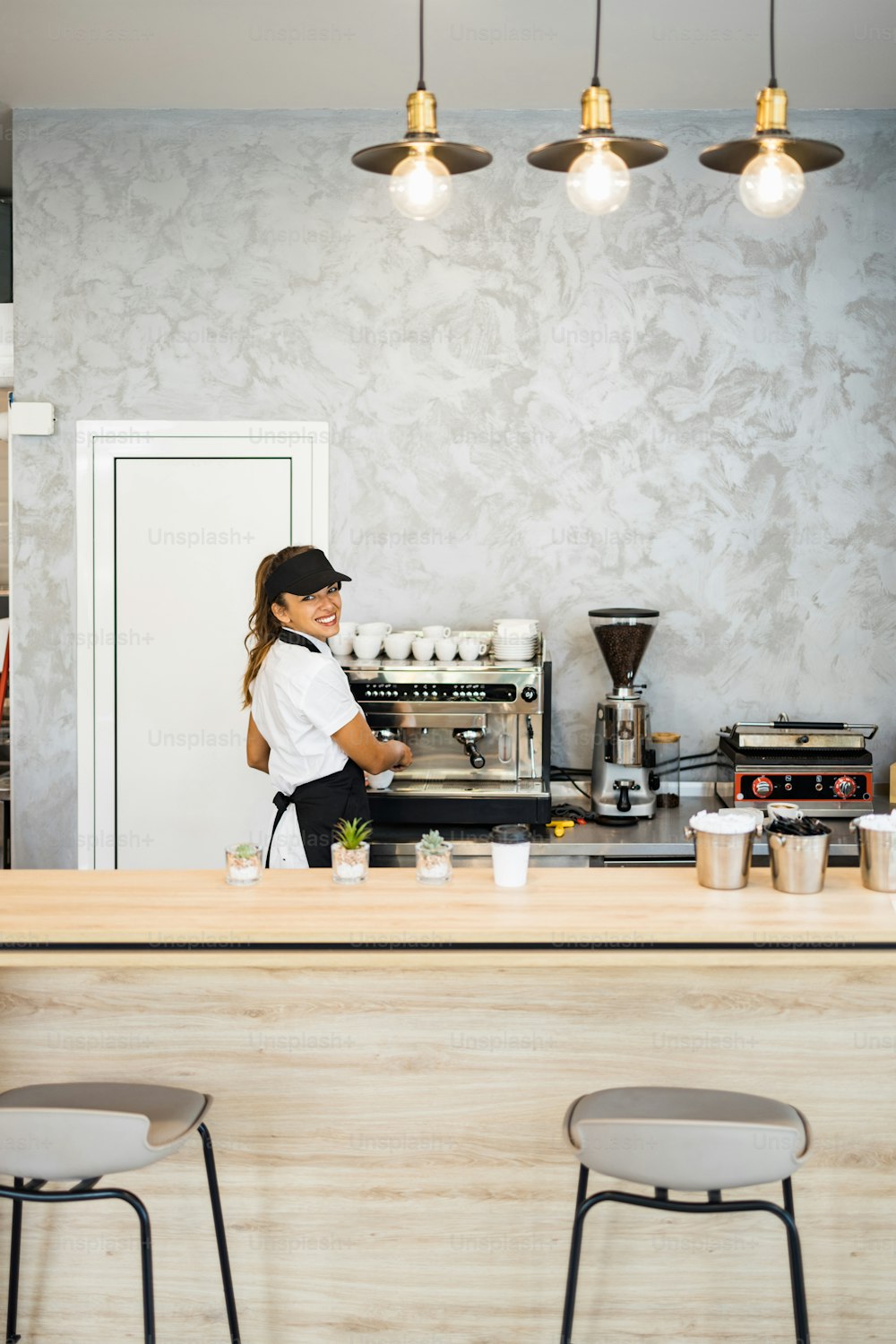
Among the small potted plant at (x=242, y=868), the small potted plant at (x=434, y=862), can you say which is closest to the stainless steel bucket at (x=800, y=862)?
the small potted plant at (x=434, y=862)

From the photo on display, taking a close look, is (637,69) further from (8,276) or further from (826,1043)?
(826,1043)

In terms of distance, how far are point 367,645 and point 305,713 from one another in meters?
0.66

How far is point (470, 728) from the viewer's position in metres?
3.62

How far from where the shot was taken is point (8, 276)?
4.60 m

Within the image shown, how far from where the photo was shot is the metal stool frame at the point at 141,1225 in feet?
6.12

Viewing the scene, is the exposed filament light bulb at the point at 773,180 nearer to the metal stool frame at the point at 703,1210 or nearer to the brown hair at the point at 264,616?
the brown hair at the point at 264,616

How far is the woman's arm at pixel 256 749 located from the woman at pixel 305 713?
5 centimetres

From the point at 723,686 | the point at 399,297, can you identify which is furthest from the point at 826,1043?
the point at 399,297

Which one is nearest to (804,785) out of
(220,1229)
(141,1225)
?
(220,1229)

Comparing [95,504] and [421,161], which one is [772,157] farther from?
[95,504]

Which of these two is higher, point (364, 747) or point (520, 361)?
point (520, 361)

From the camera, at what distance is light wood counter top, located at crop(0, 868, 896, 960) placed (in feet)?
6.86

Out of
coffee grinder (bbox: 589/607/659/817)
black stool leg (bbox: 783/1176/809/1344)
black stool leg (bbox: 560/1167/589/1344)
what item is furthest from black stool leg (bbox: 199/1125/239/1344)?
coffee grinder (bbox: 589/607/659/817)

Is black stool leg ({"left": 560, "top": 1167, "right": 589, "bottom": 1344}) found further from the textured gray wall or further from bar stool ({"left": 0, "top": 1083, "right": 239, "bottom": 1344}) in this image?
the textured gray wall
